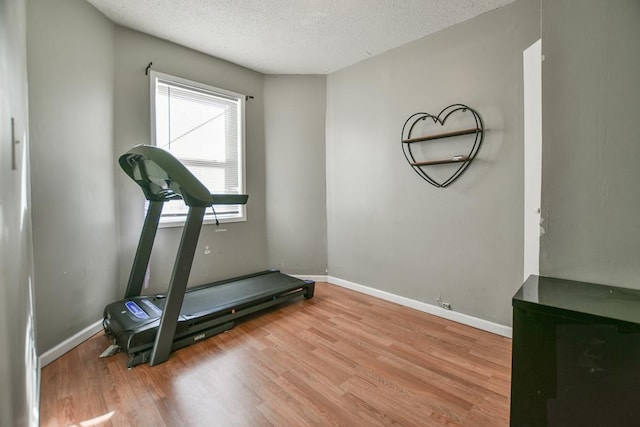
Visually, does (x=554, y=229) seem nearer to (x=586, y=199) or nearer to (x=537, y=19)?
(x=586, y=199)

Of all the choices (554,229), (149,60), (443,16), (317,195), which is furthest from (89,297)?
(443,16)

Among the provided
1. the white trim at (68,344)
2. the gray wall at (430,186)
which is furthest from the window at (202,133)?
the gray wall at (430,186)

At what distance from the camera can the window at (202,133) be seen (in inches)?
108

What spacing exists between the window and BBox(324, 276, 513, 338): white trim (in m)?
1.65

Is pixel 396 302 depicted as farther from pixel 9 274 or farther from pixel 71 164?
pixel 71 164

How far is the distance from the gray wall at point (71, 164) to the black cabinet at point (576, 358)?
271 centimetres

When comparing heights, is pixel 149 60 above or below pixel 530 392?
above

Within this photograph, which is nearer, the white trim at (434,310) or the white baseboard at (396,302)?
the white baseboard at (396,302)

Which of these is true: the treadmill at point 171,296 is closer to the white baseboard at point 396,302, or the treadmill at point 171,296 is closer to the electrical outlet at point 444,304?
the white baseboard at point 396,302

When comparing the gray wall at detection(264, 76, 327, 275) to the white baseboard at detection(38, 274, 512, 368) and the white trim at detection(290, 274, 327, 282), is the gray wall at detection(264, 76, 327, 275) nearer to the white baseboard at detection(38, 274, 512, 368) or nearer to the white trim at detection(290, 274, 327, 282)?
the white trim at detection(290, 274, 327, 282)

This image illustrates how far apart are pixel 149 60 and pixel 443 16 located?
8.98ft

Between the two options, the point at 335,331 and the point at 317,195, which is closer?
the point at 335,331

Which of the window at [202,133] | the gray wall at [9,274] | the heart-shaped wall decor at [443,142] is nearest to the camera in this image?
the gray wall at [9,274]

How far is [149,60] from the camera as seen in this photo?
8.63 ft
